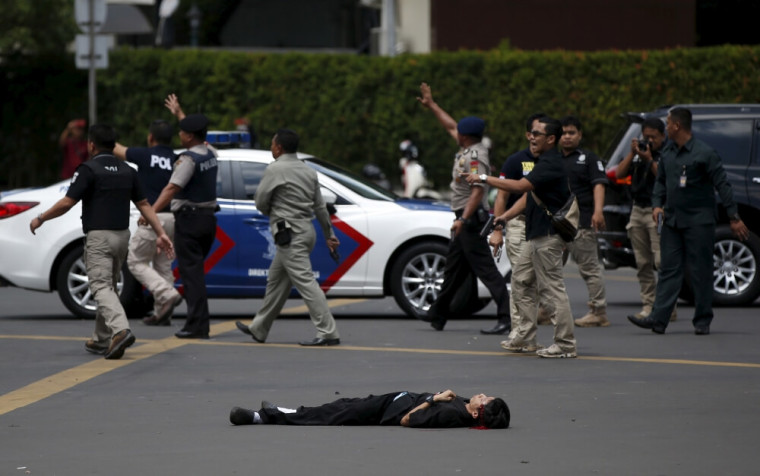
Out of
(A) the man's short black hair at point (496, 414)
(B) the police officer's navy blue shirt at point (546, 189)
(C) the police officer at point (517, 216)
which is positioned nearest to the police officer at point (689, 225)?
(C) the police officer at point (517, 216)

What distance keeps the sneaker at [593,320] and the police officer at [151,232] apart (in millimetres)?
3590

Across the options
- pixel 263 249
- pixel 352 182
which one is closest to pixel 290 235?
pixel 263 249

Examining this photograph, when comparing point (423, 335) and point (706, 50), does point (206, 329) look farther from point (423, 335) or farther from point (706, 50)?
point (706, 50)

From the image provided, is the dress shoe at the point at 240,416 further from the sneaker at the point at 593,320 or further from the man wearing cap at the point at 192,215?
the sneaker at the point at 593,320

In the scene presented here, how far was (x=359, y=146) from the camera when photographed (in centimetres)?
2611

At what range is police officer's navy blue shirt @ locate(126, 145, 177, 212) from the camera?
1317 cm

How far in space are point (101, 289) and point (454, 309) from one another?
13.5ft

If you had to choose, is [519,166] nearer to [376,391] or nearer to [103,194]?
[376,391]

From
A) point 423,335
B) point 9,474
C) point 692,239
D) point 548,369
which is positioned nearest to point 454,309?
point 423,335

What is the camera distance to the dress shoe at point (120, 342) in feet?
35.3

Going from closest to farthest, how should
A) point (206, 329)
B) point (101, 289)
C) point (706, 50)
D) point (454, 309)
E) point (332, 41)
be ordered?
A: point (101, 289), point (206, 329), point (454, 309), point (706, 50), point (332, 41)

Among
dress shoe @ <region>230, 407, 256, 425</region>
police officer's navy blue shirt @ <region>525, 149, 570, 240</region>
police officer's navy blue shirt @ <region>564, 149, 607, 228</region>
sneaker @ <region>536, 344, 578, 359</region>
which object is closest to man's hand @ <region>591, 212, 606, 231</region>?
police officer's navy blue shirt @ <region>564, 149, 607, 228</region>

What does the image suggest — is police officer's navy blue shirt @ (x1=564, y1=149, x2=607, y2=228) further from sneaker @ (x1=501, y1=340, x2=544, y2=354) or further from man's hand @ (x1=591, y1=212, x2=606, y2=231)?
sneaker @ (x1=501, y1=340, x2=544, y2=354)

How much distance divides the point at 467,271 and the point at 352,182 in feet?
6.20
